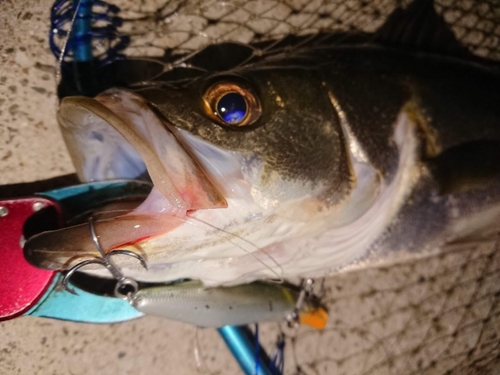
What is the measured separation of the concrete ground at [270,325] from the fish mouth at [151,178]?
45 cm

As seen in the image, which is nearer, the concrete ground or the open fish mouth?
the open fish mouth

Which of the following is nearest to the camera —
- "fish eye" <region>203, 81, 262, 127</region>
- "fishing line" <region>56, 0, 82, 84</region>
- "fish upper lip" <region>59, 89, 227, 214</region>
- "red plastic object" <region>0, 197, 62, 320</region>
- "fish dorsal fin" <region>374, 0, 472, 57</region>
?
"fish upper lip" <region>59, 89, 227, 214</region>

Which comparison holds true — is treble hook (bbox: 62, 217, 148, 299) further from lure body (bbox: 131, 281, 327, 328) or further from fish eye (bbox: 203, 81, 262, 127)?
fish eye (bbox: 203, 81, 262, 127)

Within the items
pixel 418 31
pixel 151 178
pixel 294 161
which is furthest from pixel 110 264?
pixel 418 31

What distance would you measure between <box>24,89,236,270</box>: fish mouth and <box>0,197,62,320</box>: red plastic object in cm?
19

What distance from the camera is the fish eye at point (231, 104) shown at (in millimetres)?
979

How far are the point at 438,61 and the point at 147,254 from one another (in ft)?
3.47

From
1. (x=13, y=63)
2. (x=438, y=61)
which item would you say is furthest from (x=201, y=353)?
(x=438, y=61)

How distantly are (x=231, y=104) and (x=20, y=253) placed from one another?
27.2 inches

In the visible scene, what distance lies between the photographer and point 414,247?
4.26 ft

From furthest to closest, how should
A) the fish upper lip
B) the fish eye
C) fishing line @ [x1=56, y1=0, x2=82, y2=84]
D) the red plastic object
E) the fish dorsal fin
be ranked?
the fish dorsal fin → fishing line @ [x1=56, y1=0, x2=82, y2=84] → the red plastic object → the fish eye → the fish upper lip

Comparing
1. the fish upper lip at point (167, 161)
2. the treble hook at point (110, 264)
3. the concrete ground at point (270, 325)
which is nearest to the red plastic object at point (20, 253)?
the treble hook at point (110, 264)

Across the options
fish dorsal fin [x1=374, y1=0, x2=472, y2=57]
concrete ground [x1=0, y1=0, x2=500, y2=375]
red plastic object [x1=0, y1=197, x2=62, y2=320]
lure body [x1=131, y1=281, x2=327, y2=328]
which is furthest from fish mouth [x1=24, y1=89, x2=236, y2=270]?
fish dorsal fin [x1=374, y1=0, x2=472, y2=57]

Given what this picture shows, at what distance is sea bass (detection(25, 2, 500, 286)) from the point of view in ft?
3.01
